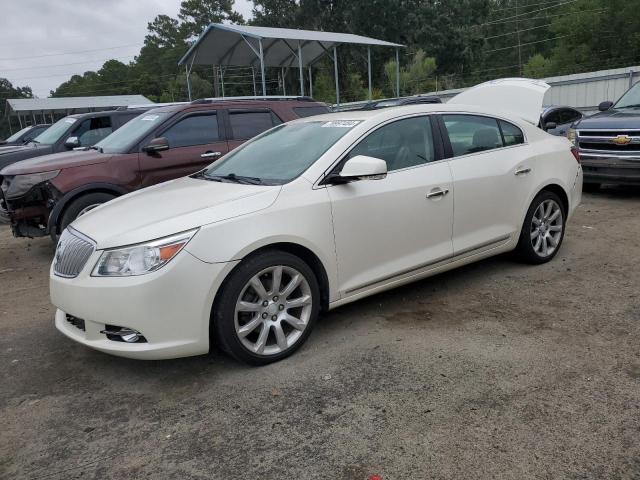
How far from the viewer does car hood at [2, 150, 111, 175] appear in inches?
252

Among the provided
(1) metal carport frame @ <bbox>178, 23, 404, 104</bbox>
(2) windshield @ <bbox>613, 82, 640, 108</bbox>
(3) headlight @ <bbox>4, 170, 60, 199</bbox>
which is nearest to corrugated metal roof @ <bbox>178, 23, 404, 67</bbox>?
(1) metal carport frame @ <bbox>178, 23, 404, 104</bbox>

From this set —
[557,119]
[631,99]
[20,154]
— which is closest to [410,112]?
[631,99]

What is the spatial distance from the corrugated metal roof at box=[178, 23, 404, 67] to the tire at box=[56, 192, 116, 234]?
10366mm

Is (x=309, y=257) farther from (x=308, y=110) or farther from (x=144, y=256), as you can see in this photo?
(x=308, y=110)

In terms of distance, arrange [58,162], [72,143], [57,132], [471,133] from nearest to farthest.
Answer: [471,133] < [58,162] < [72,143] < [57,132]

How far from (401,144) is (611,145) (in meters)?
5.47

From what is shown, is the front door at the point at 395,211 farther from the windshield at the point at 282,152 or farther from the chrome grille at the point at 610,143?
the chrome grille at the point at 610,143

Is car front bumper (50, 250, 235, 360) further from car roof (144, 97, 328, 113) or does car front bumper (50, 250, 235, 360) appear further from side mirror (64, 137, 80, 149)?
side mirror (64, 137, 80, 149)

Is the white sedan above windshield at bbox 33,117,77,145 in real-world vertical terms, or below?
below

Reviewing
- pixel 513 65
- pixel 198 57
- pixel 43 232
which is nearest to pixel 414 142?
pixel 43 232

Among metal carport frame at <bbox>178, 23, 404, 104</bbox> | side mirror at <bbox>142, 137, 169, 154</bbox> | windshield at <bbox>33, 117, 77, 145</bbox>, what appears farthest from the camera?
metal carport frame at <bbox>178, 23, 404, 104</bbox>

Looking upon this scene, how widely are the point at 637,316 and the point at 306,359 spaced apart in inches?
97.4

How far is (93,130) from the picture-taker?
9.46 m

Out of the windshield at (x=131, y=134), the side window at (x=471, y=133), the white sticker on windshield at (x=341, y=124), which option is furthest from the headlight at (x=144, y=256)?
the windshield at (x=131, y=134)
